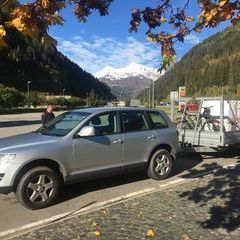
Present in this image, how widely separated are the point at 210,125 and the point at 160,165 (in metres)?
3.73

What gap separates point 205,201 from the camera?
8125 mm

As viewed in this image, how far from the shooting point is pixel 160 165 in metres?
10.2

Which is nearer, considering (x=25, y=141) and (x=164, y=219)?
(x=164, y=219)

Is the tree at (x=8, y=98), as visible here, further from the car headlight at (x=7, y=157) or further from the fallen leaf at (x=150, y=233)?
the fallen leaf at (x=150, y=233)

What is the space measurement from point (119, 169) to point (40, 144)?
1.90 meters

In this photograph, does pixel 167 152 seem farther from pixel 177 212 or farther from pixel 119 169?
pixel 177 212

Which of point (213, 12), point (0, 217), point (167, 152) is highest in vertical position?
point (213, 12)

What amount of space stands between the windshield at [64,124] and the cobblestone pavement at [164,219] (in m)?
1.77

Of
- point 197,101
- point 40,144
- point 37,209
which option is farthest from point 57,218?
point 197,101

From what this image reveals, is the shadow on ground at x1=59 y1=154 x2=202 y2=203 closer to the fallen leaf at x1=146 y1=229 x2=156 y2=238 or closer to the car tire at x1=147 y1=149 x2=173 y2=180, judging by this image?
the car tire at x1=147 y1=149 x2=173 y2=180

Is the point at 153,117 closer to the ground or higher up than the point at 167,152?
higher up

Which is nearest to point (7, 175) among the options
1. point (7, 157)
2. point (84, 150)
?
point (7, 157)

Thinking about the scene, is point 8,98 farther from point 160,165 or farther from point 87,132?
point 87,132

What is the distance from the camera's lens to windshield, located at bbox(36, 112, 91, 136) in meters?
8.71
